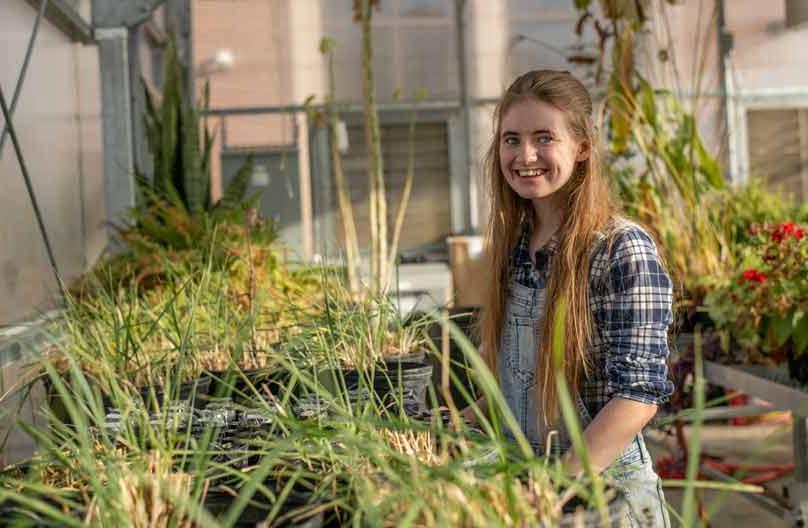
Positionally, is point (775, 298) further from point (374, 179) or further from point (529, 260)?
point (374, 179)

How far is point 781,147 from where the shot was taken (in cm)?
923

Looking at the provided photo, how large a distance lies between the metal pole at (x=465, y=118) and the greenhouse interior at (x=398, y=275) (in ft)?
0.07

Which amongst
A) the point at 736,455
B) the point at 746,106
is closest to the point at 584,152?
the point at 736,455

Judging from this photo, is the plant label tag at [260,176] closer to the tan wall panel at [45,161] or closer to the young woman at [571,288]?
the tan wall panel at [45,161]

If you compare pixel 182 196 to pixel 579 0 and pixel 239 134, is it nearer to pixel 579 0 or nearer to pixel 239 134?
pixel 579 0

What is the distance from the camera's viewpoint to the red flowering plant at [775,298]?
285 cm

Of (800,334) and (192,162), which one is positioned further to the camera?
(192,162)

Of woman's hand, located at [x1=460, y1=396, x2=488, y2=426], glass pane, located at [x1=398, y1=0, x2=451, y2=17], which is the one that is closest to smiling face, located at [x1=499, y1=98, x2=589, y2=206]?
woman's hand, located at [x1=460, y1=396, x2=488, y2=426]

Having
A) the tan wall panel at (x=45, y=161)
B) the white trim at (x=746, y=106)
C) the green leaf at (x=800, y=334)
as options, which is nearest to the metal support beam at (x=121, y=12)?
the tan wall panel at (x=45, y=161)

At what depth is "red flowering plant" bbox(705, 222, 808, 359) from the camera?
2.85 metres

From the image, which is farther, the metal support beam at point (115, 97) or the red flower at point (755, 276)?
the metal support beam at point (115, 97)

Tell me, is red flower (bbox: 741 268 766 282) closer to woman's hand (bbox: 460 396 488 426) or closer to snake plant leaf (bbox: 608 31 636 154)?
woman's hand (bbox: 460 396 488 426)

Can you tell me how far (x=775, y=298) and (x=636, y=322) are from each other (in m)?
1.59

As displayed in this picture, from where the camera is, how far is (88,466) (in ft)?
3.02
